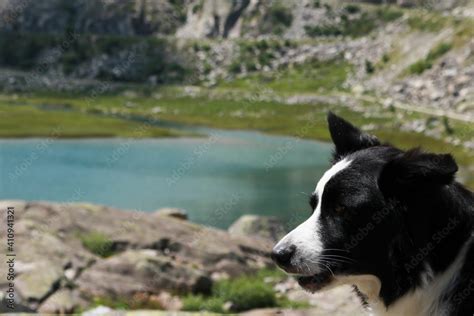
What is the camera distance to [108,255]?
69.4 ft

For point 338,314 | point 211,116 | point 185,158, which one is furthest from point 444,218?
point 211,116

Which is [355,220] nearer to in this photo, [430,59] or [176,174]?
[176,174]

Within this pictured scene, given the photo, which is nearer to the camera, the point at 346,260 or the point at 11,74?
the point at 346,260

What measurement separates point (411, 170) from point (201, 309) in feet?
41.2

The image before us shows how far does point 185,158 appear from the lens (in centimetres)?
6481

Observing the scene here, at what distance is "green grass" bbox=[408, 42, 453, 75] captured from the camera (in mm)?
124625

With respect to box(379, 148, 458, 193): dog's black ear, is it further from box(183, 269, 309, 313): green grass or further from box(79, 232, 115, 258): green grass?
box(79, 232, 115, 258): green grass

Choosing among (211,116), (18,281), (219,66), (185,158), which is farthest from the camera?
(219,66)

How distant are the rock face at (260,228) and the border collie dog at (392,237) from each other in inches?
1065

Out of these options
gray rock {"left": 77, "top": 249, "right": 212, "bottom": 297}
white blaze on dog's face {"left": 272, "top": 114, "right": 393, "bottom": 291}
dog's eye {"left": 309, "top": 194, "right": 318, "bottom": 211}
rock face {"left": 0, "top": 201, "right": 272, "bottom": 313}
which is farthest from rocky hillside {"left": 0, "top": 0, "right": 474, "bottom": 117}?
white blaze on dog's face {"left": 272, "top": 114, "right": 393, "bottom": 291}

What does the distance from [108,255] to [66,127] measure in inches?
2475

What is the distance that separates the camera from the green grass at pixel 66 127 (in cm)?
7606

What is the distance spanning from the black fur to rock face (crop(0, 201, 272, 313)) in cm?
1064

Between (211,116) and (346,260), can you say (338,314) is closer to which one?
(346,260)
